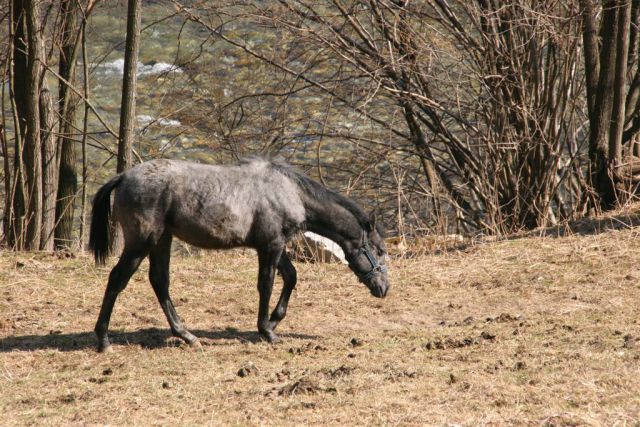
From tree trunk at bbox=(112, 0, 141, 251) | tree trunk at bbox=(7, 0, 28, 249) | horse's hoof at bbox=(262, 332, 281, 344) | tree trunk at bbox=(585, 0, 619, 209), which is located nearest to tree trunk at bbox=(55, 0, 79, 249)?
tree trunk at bbox=(7, 0, 28, 249)

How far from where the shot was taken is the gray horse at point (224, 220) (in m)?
7.80

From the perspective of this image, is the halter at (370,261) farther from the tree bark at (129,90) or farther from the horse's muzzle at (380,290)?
the tree bark at (129,90)

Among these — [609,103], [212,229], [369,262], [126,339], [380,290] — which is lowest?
[126,339]

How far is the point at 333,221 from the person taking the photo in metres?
8.66

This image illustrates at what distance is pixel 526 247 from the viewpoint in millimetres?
11117

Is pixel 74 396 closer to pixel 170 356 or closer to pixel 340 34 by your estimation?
pixel 170 356

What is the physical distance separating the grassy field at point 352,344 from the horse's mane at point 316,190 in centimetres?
101

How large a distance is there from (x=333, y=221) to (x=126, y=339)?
6.79 ft

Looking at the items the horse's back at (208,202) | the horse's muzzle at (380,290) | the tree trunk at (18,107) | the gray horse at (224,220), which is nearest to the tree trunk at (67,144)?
the tree trunk at (18,107)

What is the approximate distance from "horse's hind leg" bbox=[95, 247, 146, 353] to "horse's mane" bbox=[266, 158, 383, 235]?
1487 mm

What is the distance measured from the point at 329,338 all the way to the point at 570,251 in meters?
3.56

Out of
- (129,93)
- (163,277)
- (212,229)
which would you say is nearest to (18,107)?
(129,93)

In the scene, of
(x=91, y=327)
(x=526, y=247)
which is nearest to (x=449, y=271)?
(x=526, y=247)

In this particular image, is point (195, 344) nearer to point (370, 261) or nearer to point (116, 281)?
point (116, 281)
